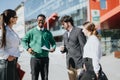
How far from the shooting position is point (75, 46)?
23.6 ft

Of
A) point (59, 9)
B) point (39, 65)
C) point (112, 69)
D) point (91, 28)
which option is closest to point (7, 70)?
point (91, 28)

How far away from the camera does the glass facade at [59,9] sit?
51219mm

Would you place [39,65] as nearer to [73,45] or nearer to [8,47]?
[73,45]

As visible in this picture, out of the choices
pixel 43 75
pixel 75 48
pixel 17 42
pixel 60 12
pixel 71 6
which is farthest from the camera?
pixel 60 12

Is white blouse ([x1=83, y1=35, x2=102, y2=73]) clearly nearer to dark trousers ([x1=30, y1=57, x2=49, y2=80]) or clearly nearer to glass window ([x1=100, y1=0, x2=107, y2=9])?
A: dark trousers ([x1=30, y1=57, x2=49, y2=80])

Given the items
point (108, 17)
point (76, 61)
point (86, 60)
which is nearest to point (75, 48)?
point (76, 61)

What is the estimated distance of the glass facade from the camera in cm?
5122

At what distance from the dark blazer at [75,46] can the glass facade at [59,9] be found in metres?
41.7

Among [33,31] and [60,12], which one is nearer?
[33,31]

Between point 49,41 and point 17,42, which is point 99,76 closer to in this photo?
point 17,42

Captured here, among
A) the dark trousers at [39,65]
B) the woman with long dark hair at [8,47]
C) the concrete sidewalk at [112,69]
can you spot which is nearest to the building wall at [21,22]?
the concrete sidewalk at [112,69]

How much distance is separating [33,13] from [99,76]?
8766 cm

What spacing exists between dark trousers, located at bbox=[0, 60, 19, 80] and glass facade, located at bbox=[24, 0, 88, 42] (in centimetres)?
4315

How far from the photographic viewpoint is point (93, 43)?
6.21m
